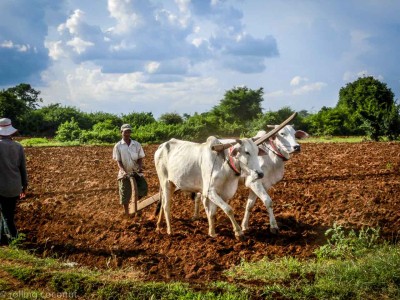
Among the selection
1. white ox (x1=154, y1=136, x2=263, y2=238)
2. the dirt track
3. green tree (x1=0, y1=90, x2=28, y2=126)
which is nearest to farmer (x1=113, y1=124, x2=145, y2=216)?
the dirt track

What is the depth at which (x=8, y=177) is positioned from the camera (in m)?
6.39

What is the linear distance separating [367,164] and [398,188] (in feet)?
15.7

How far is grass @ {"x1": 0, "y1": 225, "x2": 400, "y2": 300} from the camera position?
14.5 ft

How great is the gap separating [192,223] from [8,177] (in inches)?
120

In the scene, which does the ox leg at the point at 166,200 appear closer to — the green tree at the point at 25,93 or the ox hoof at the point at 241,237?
the ox hoof at the point at 241,237

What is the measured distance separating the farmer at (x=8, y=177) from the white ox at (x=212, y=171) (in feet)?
7.48

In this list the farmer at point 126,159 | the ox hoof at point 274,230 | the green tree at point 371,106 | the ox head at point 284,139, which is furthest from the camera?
the green tree at point 371,106

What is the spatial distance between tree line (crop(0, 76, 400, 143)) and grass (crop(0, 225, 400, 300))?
84.5 ft

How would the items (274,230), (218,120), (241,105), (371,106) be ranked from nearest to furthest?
1. (274,230)
2. (371,106)
3. (218,120)
4. (241,105)

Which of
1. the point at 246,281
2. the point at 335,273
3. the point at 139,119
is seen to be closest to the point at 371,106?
the point at 139,119

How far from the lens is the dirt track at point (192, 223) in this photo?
229 inches

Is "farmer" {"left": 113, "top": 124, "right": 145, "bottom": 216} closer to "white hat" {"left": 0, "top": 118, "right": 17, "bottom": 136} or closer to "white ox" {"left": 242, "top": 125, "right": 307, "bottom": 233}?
"white hat" {"left": 0, "top": 118, "right": 17, "bottom": 136}

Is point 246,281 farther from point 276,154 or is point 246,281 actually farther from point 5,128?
point 5,128

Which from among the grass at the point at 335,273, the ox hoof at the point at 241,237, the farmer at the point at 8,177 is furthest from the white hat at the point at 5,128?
the grass at the point at 335,273
